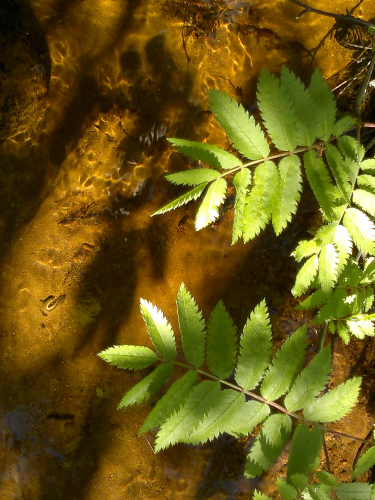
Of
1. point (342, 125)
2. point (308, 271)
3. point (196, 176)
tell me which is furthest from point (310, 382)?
point (342, 125)

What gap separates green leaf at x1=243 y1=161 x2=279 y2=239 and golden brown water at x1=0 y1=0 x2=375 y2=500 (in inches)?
62.7

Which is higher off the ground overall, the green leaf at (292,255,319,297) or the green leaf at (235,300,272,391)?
the green leaf at (292,255,319,297)

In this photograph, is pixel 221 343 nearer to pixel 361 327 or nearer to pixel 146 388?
pixel 146 388

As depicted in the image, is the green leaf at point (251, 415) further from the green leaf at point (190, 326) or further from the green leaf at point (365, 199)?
the green leaf at point (365, 199)

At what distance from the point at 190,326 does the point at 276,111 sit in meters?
1.20

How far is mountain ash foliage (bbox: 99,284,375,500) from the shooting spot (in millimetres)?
2002

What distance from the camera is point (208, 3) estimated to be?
11.4ft

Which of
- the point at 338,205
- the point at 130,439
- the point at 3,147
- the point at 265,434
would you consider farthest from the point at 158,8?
the point at 130,439

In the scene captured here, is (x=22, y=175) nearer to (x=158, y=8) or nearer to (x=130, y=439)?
(x=158, y=8)

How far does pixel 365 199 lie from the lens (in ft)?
6.88

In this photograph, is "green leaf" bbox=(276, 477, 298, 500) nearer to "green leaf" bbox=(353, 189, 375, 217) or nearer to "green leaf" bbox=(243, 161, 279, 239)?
"green leaf" bbox=(243, 161, 279, 239)

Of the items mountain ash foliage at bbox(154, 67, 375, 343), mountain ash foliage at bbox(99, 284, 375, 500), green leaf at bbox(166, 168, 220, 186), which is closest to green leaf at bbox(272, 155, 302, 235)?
mountain ash foliage at bbox(154, 67, 375, 343)

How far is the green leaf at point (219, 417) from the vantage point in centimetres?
197

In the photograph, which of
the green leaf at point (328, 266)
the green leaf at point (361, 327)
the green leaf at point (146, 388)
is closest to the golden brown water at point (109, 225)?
the green leaf at point (361, 327)
